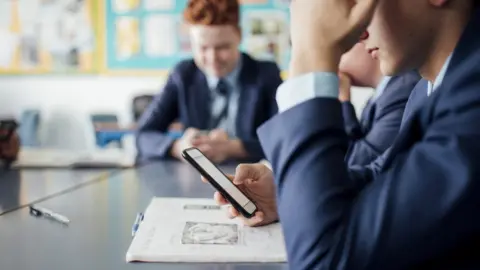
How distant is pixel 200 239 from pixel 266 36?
306cm

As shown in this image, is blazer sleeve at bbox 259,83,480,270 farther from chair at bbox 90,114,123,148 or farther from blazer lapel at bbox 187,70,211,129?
chair at bbox 90,114,123,148

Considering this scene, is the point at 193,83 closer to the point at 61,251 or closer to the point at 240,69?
the point at 240,69

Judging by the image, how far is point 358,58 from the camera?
141cm

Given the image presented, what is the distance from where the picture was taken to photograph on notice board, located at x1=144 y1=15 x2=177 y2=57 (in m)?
3.83

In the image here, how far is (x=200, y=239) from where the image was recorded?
0.82m

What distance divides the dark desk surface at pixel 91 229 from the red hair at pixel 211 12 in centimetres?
70

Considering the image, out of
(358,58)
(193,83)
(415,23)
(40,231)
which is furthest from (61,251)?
(193,83)

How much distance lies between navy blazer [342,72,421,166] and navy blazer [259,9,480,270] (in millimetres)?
422

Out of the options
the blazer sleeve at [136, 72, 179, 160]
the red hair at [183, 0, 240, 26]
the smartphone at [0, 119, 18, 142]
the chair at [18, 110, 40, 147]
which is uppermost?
the red hair at [183, 0, 240, 26]

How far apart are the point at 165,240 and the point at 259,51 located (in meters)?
3.06

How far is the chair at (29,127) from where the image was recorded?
12.5 feet

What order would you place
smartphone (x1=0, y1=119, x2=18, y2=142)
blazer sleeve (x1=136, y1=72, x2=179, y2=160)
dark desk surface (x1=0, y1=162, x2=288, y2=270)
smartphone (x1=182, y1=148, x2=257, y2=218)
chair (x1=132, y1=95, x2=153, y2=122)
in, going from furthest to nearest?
chair (x1=132, y1=95, x2=153, y2=122) → blazer sleeve (x1=136, y1=72, x2=179, y2=160) → smartphone (x1=0, y1=119, x2=18, y2=142) → smartphone (x1=182, y1=148, x2=257, y2=218) → dark desk surface (x1=0, y1=162, x2=288, y2=270)

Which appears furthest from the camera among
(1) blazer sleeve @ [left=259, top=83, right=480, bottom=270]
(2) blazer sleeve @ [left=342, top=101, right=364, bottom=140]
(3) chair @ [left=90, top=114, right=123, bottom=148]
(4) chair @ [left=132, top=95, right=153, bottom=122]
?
(4) chair @ [left=132, top=95, right=153, bottom=122]

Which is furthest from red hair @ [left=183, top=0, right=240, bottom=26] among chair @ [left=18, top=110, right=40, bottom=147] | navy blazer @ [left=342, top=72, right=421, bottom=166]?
chair @ [left=18, top=110, right=40, bottom=147]
